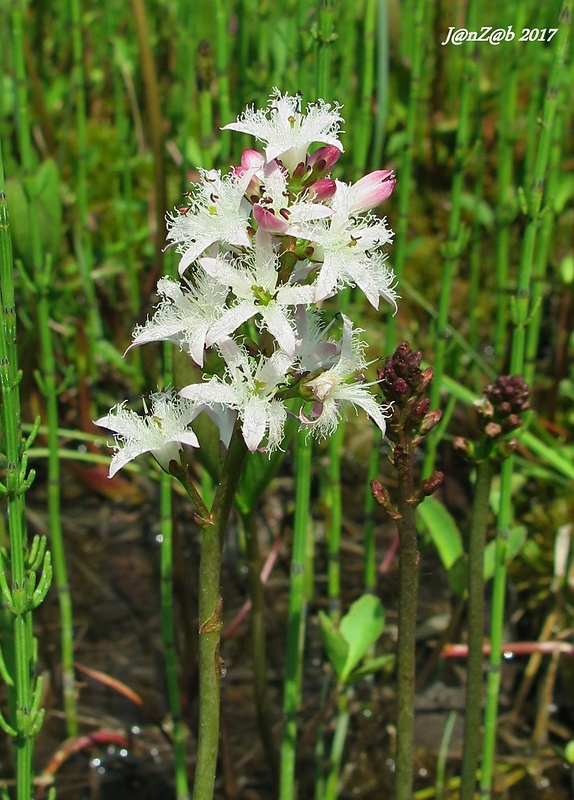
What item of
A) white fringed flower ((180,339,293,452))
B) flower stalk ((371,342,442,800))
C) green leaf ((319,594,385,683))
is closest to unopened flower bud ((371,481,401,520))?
flower stalk ((371,342,442,800))

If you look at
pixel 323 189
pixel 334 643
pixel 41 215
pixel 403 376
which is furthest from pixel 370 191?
pixel 41 215

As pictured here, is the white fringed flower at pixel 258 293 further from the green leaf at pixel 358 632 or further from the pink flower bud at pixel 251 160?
the green leaf at pixel 358 632

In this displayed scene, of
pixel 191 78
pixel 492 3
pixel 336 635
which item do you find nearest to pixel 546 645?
pixel 336 635

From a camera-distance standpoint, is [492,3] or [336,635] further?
[492,3]

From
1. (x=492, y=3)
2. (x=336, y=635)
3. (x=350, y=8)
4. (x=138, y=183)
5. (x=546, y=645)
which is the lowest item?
(x=546, y=645)

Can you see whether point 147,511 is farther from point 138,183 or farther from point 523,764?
point 138,183

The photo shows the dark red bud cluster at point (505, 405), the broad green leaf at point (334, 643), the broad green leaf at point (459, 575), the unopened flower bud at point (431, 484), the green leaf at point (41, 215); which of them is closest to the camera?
the unopened flower bud at point (431, 484)

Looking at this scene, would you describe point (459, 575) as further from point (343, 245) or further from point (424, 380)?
point (343, 245)

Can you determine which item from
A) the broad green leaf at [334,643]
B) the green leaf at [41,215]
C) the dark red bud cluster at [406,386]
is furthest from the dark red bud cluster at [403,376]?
the green leaf at [41,215]
